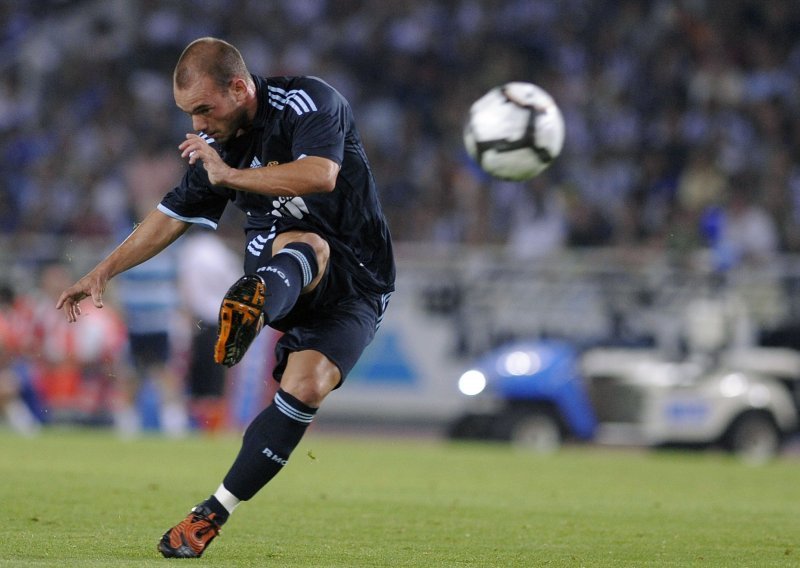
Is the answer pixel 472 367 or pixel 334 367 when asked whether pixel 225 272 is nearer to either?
pixel 472 367

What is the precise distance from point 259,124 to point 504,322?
378 inches

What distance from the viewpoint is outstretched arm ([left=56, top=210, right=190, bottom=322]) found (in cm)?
564

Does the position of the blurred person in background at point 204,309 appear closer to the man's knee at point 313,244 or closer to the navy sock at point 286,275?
the man's knee at point 313,244

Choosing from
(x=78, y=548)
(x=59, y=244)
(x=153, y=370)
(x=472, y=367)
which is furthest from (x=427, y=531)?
(x=59, y=244)

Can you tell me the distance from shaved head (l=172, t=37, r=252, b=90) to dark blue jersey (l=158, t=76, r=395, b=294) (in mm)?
281

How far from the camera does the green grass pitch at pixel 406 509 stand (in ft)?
17.7

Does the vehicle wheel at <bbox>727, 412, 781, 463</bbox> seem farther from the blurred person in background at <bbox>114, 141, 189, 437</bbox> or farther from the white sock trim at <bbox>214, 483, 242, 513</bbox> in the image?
the white sock trim at <bbox>214, 483, 242, 513</bbox>

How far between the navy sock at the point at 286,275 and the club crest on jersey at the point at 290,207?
0.82ft

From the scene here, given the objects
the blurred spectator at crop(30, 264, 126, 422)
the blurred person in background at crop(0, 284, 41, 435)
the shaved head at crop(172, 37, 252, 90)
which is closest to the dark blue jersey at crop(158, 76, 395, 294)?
the shaved head at crop(172, 37, 252, 90)

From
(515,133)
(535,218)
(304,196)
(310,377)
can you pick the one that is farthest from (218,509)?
(535,218)

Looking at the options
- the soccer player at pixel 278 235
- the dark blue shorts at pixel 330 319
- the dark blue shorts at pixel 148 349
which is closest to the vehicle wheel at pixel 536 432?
the dark blue shorts at pixel 148 349

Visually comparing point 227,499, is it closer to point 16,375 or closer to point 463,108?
point 16,375

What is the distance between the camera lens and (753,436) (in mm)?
13656

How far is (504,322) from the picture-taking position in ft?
49.0
